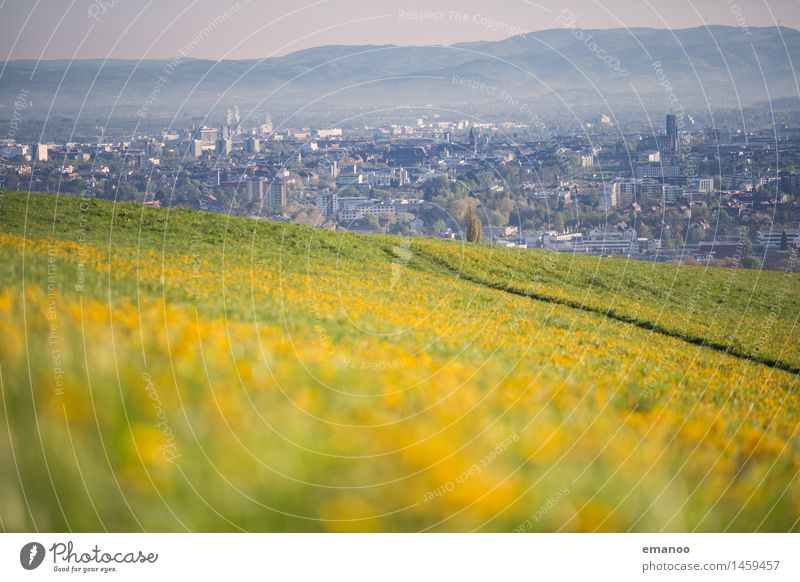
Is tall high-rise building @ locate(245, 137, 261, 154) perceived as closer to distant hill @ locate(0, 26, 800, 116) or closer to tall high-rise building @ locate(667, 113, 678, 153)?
distant hill @ locate(0, 26, 800, 116)

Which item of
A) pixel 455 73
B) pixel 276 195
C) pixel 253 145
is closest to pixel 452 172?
pixel 455 73

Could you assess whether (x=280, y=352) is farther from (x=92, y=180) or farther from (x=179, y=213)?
(x=179, y=213)

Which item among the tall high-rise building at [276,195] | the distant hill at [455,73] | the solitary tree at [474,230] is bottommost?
the solitary tree at [474,230]

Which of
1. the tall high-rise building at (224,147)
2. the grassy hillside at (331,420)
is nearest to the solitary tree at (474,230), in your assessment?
the tall high-rise building at (224,147)

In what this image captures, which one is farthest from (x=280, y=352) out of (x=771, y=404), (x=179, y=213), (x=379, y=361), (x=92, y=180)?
(x=179, y=213)

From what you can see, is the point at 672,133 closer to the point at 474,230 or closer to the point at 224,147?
the point at 474,230

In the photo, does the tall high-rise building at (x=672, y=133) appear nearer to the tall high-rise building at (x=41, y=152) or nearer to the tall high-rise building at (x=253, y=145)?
the tall high-rise building at (x=253, y=145)
